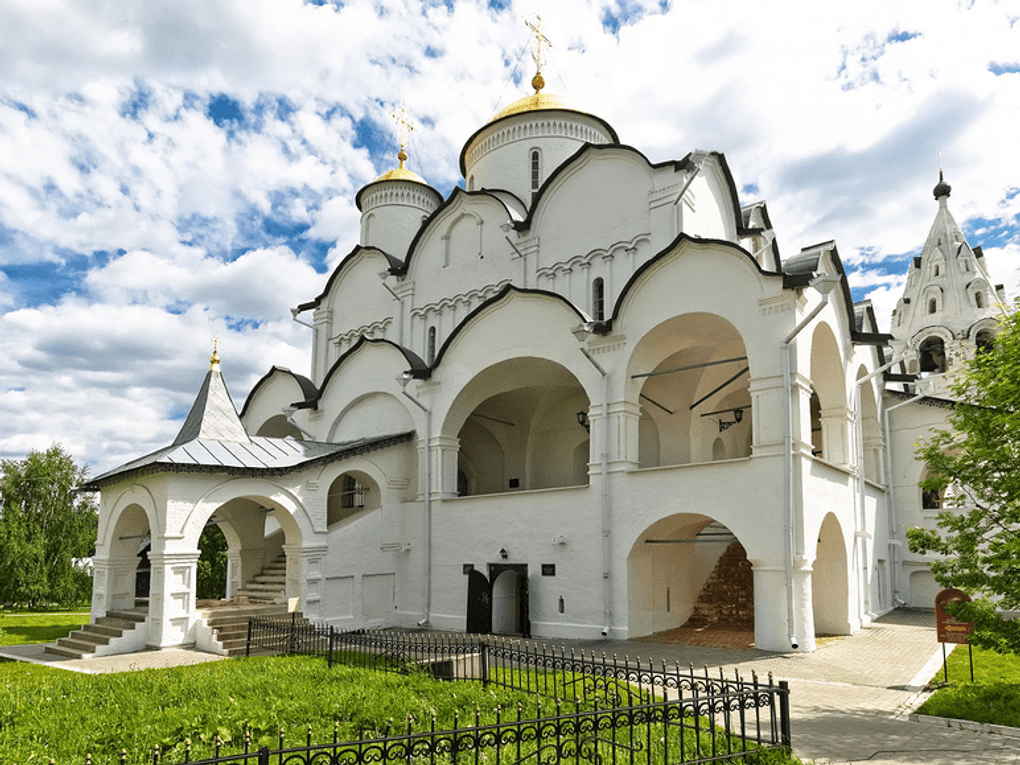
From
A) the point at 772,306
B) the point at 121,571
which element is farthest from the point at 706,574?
the point at 121,571

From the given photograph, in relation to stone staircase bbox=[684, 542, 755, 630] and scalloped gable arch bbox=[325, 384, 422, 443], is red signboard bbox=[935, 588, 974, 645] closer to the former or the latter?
stone staircase bbox=[684, 542, 755, 630]

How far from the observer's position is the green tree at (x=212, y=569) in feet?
81.8

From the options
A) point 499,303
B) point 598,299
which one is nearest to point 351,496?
point 499,303

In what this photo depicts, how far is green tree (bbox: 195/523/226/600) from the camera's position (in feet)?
81.8

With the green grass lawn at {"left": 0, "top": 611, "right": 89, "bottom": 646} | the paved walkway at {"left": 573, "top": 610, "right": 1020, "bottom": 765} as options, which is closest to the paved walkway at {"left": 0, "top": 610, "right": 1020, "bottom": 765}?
the paved walkway at {"left": 573, "top": 610, "right": 1020, "bottom": 765}

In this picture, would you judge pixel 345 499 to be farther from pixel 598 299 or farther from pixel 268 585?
pixel 598 299

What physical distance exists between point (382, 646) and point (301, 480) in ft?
21.7

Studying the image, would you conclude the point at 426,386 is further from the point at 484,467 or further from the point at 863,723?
the point at 863,723

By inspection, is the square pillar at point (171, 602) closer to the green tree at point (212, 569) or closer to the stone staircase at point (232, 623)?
the stone staircase at point (232, 623)

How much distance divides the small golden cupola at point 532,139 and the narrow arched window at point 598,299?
4.73 m

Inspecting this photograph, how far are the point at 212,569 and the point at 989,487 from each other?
23.0 meters

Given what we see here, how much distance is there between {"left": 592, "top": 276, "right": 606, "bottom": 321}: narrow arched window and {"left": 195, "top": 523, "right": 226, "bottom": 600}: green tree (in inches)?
607

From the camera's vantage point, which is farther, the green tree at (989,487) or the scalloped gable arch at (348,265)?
the scalloped gable arch at (348,265)

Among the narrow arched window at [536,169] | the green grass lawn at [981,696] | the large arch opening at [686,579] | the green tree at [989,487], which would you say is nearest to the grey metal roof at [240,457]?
the large arch opening at [686,579]
